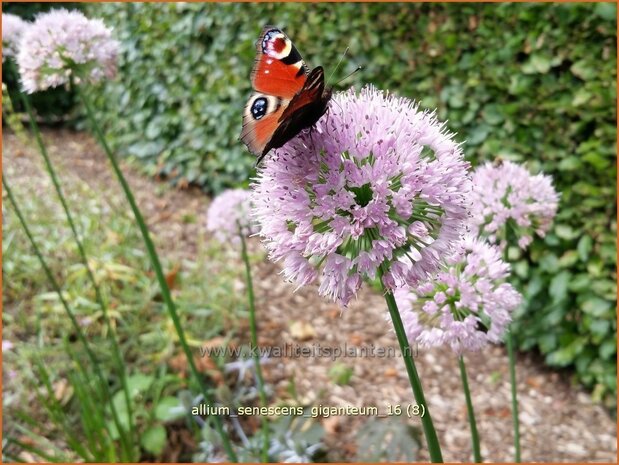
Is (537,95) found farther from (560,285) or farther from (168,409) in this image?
(168,409)

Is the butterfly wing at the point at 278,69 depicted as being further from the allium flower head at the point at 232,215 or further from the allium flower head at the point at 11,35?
the allium flower head at the point at 11,35

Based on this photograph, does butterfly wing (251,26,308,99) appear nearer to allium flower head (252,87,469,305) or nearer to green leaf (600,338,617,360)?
allium flower head (252,87,469,305)

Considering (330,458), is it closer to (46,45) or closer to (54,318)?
(54,318)

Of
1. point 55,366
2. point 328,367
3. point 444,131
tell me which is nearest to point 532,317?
point 328,367

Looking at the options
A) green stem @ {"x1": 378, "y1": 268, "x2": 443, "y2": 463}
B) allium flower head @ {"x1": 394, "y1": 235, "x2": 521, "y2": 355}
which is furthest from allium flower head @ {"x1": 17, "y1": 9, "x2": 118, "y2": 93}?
green stem @ {"x1": 378, "y1": 268, "x2": 443, "y2": 463}

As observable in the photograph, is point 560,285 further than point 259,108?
Yes

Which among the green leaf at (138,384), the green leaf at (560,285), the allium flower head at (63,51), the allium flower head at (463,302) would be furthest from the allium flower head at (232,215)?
the green leaf at (560,285)

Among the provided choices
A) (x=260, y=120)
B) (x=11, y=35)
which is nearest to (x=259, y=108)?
(x=260, y=120)
